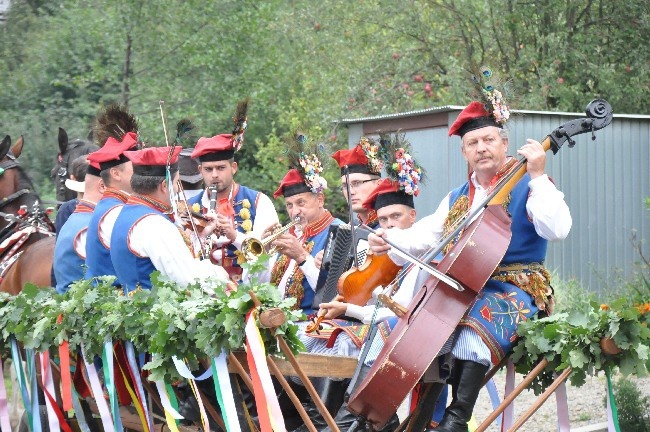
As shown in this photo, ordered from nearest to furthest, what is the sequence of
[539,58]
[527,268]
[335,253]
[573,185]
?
[527,268] → [335,253] → [573,185] → [539,58]

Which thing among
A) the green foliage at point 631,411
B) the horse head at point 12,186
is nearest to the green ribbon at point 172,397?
the green foliage at point 631,411

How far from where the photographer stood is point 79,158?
8438mm

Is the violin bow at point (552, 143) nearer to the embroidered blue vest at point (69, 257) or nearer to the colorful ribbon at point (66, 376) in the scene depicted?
the colorful ribbon at point (66, 376)

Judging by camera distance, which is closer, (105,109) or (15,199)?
(105,109)

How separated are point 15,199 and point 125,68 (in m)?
8.00

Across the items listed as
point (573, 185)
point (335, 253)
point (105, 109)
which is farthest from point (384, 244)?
point (573, 185)

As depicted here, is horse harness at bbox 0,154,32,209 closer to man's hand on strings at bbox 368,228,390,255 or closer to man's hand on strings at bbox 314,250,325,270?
man's hand on strings at bbox 314,250,325,270

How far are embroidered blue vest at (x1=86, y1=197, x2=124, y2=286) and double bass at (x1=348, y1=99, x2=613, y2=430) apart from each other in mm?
2166

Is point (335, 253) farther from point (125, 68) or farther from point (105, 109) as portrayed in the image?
point (125, 68)

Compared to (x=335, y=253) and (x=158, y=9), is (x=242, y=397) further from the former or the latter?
(x=158, y=9)

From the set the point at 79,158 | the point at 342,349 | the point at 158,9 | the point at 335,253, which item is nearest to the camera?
the point at 342,349

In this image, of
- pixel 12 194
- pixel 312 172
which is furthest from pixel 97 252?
pixel 12 194

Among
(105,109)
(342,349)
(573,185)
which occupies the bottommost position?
(573,185)

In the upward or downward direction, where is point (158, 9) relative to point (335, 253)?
upward
